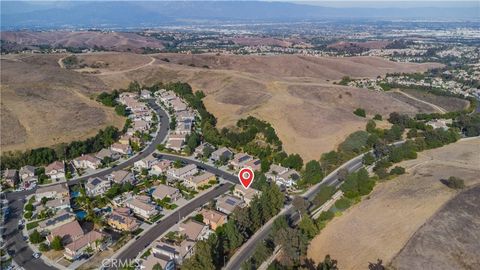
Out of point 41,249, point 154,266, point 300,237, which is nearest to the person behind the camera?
point 154,266

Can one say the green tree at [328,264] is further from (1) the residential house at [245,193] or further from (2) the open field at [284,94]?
(2) the open field at [284,94]

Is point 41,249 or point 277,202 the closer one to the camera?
point 41,249

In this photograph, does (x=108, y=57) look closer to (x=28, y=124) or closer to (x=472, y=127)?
(x=28, y=124)

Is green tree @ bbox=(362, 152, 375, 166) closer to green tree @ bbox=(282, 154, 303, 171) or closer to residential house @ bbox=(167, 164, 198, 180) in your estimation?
green tree @ bbox=(282, 154, 303, 171)

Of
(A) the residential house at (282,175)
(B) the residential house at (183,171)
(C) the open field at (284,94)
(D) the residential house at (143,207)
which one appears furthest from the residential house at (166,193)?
(C) the open field at (284,94)

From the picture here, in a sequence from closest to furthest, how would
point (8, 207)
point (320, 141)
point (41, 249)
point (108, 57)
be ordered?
point (41, 249), point (8, 207), point (320, 141), point (108, 57)

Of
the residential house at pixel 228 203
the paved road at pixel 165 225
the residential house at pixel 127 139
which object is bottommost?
the paved road at pixel 165 225

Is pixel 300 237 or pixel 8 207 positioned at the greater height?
pixel 300 237

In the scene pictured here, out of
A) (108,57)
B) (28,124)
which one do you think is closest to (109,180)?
(28,124)
